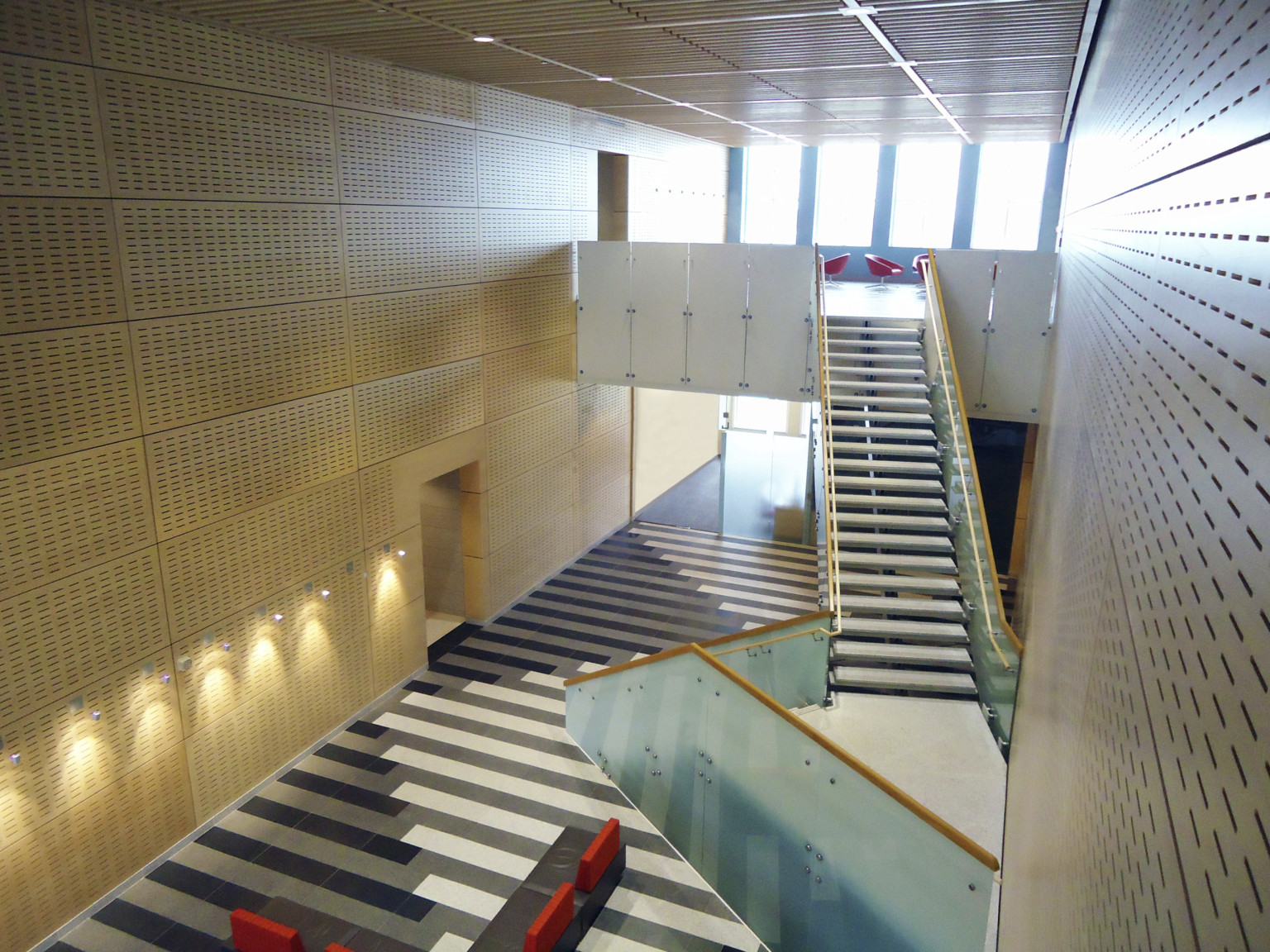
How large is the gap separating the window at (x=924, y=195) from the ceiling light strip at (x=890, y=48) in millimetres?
5673

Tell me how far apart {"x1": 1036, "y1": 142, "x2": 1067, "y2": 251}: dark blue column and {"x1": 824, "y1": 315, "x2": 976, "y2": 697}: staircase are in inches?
244

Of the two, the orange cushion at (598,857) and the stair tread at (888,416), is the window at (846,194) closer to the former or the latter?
the stair tread at (888,416)

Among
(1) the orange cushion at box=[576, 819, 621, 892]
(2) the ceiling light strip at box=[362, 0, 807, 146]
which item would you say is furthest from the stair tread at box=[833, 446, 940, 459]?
(1) the orange cushion at box=[576, 819, 621, 892]

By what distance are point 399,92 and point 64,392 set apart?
500 cm

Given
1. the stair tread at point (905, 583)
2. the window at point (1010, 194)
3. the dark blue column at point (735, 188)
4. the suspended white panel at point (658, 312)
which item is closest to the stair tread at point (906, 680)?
the stair tread at point (905, 583)

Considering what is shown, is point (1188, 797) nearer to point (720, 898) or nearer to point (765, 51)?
point (720, 898)

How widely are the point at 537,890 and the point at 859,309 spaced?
981cm

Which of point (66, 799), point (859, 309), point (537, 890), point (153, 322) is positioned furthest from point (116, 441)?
point (859, 309)

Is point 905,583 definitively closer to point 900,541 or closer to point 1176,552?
point 900,541

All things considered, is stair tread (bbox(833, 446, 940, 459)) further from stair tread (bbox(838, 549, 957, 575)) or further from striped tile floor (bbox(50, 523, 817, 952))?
striped tile floor (bbox(50, 523, 817, 952))

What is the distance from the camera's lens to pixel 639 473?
55.4 ft

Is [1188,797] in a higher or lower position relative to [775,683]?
higher

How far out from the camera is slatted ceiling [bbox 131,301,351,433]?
6902mm

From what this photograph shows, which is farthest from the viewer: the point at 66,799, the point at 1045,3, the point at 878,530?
the point at 878,530
